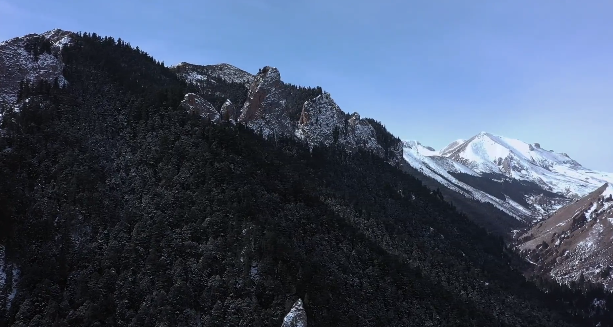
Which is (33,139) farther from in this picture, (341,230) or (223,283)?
(341,230)

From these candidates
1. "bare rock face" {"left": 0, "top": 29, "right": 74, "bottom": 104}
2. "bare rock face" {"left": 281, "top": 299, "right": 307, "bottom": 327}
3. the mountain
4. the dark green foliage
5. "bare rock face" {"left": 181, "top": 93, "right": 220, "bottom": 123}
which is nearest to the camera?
"bare rock face" {"left": 281, "top": 299, "right": 307, "bottom": 327}

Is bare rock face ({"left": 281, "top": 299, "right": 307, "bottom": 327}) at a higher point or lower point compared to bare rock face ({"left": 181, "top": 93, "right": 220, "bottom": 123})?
lower

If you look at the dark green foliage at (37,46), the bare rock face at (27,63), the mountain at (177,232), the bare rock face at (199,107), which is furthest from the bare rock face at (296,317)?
the dark green foliage at (37,46)

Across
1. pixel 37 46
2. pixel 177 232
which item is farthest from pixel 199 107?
pixel 177 232

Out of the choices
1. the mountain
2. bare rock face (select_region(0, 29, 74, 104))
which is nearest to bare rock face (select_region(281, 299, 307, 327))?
the mountain

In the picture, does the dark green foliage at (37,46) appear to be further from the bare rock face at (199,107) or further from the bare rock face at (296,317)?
the bare rock face at (296,317)

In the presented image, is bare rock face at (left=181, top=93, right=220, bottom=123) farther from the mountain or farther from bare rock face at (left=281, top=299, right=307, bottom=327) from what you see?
bare rock face at (left=281, top=299, right=307, bottom=327)

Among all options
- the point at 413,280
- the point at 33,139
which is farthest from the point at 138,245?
the point at 413,280
